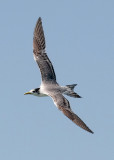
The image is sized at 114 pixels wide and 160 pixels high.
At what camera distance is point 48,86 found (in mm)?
36938

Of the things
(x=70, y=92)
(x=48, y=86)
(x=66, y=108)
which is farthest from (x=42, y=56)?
(x=66, y=108)

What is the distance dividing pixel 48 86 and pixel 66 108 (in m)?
4.06

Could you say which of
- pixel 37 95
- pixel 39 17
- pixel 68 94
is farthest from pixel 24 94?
pixel 39 17

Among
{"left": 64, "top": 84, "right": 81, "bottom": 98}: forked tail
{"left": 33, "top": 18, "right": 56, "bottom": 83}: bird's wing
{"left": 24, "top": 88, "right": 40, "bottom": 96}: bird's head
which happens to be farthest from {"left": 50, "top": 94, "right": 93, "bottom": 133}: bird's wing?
{"left": 33, "top": 18, "right": 56, "bottom": 83}: bird's wing

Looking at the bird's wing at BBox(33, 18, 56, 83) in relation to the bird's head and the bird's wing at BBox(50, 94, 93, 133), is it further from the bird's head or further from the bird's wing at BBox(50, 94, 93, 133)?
the bird's wing at BBox(50, 94, 93, 133)

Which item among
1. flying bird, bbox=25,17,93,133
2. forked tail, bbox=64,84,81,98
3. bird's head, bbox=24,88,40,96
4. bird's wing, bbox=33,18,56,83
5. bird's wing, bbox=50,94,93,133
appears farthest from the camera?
bird's wing, bbox=33,18,56,83

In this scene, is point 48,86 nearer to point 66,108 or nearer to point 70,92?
point 70,92

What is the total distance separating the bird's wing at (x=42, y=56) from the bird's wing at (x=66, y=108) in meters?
3.32

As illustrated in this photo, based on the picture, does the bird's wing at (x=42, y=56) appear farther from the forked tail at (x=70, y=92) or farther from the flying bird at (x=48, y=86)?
the forked tail at (x=70, y=92)

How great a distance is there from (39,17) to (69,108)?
35.6 ft

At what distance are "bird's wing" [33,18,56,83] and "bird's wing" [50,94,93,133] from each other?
3322 millimetres

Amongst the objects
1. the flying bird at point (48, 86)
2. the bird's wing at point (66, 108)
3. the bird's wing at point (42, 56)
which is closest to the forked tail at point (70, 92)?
the flying bird at point (48, 86)

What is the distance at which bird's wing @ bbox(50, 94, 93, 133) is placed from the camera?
102 feet

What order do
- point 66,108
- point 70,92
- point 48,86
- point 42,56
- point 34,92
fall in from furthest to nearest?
1. point 42,56
2. point 34,92
3. point 48,86
4. point 70,92
5. point 66,108
